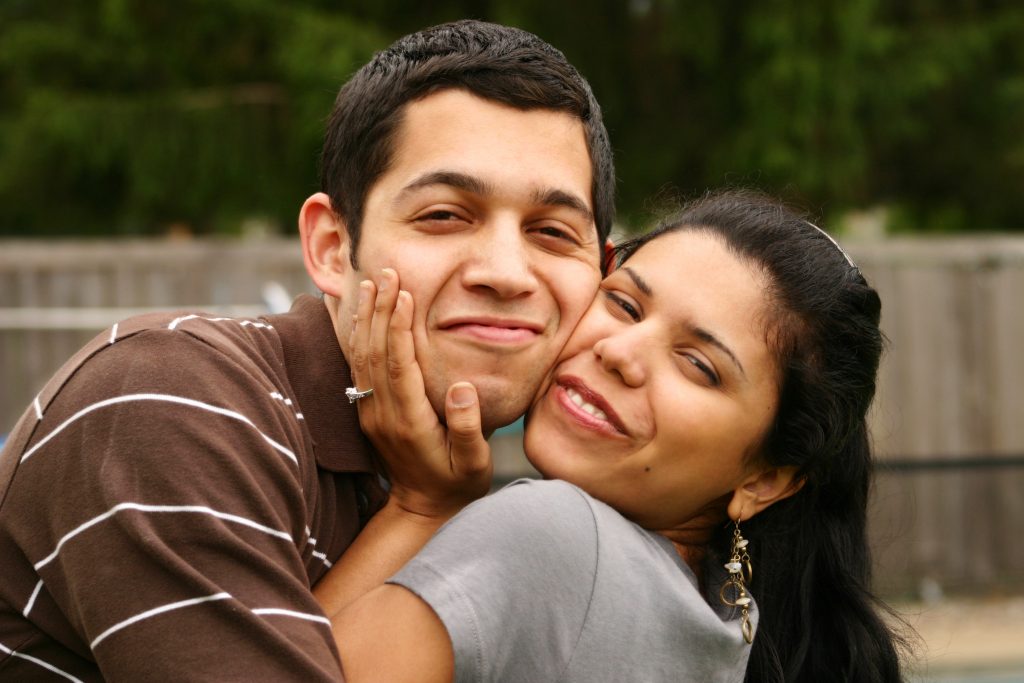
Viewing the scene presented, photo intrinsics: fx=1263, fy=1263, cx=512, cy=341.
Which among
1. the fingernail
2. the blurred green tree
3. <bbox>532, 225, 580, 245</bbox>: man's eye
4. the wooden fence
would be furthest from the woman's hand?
the blurred green tree

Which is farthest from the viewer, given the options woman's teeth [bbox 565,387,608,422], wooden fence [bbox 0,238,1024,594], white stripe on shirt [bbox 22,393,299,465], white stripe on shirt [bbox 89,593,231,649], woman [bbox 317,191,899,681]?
wooden fence [bbox 0,238,1024,594]

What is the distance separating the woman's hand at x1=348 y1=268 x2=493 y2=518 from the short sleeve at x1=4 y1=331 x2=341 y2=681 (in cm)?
34

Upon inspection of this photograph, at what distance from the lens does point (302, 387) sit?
8.28ft

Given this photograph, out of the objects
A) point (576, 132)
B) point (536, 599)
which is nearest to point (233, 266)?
point (576, 132)

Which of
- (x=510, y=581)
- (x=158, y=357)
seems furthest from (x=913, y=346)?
Answer: (x=158, y=357)

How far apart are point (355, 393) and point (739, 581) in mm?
978

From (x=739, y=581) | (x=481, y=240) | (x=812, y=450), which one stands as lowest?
(x=739, y=581)

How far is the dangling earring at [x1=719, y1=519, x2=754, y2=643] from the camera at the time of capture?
271cm

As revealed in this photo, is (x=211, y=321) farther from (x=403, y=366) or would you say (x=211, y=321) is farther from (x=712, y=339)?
(x=712, y=339)

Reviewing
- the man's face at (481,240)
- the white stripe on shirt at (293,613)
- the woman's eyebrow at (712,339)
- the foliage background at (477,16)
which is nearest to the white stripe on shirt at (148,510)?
the white stripe on shirt at (293,613)

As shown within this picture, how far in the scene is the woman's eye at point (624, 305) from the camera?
2.85m

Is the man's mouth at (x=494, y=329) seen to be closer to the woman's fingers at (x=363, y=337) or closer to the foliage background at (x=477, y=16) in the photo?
the woman's fingers at (x=363, y=337)

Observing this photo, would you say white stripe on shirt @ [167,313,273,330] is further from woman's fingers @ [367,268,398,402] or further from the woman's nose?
the woman's nose

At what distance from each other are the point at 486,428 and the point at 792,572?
2.91ft
